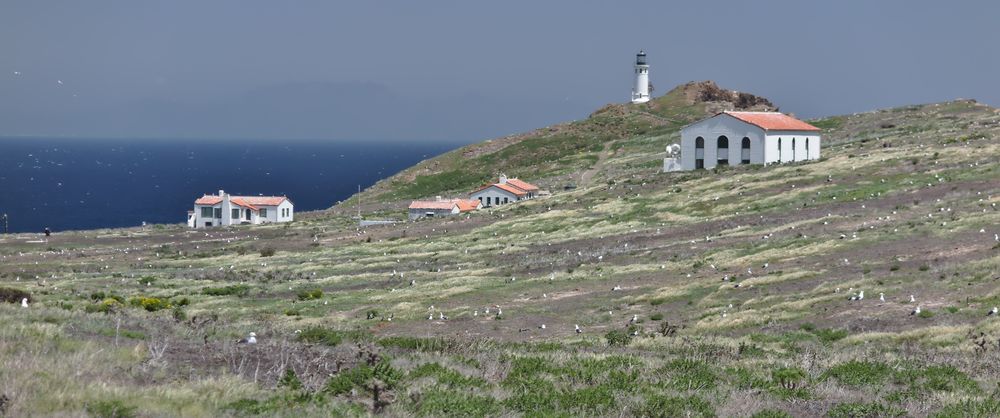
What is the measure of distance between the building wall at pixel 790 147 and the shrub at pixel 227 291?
196 ft

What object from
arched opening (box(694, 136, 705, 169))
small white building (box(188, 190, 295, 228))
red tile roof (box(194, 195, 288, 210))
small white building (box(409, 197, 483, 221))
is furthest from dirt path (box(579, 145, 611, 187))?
red tile roof (box(194, 195, 288, 210))

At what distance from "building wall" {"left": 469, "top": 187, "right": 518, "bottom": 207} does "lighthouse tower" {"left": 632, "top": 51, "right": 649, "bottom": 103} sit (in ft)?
265

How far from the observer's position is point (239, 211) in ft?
379

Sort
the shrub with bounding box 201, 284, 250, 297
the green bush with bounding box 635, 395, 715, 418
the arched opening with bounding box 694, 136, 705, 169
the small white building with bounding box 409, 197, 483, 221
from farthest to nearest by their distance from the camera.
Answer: the arched opening with bounding box 694, 136, 705, 169 < the small white building with bounding box 409, 197, 483, 221 < the shrub with bounding box 201, 284, 250, 297 < the green bush with bounding box 635, 395, 715, 418

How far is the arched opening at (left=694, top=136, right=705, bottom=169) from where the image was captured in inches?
4124

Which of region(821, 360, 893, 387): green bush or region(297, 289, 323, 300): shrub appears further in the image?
region(297, 289, 323, 300): shrub

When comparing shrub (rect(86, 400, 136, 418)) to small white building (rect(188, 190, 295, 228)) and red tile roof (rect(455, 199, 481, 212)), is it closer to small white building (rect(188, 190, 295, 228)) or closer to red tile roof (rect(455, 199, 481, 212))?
red tile roof (rect(455, 199, 481, 212))

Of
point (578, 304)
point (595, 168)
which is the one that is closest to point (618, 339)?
point (578, 304)

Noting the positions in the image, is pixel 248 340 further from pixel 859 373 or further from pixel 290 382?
pixel 859 373

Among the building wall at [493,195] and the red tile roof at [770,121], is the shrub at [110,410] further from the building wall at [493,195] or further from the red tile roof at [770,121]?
the building wall at [493,195]

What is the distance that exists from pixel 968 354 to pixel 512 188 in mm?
87032

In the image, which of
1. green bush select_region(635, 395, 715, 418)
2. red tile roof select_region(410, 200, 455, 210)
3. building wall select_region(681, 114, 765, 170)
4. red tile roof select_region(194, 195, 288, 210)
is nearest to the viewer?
green bush select_region(635, 395, 715, 418)

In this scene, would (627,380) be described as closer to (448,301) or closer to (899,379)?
(899,379)

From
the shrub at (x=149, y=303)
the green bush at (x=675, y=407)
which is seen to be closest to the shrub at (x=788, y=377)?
the green bush at (x=675, y=407)
